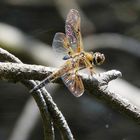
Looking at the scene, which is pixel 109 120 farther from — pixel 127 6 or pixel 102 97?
pixel 102 97

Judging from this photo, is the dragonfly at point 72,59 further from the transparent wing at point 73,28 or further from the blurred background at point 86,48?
the blurred background at point 86,48

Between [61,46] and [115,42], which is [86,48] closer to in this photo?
[115,42]

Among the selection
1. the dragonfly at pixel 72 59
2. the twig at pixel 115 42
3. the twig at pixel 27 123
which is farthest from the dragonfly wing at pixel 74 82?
the twig at pixel 115 42

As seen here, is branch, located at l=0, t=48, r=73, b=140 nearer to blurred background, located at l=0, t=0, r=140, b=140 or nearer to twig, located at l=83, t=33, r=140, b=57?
blurred background, located at l=0, t=0, r=140, b=140

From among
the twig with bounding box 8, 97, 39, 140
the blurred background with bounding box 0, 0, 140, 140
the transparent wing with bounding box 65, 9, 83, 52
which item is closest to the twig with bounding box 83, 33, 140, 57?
the blurred background with bounding box 0, 0, 140, 140

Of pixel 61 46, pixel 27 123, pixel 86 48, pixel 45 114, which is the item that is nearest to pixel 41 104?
pixel 45 114

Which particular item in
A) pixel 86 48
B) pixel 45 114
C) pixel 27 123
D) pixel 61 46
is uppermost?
pixel 86 48

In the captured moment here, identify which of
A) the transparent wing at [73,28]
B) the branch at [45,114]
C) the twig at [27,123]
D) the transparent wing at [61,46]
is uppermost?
the twig at [27,123]

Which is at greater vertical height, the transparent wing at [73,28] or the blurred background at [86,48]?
the blurred background at [86,48]
